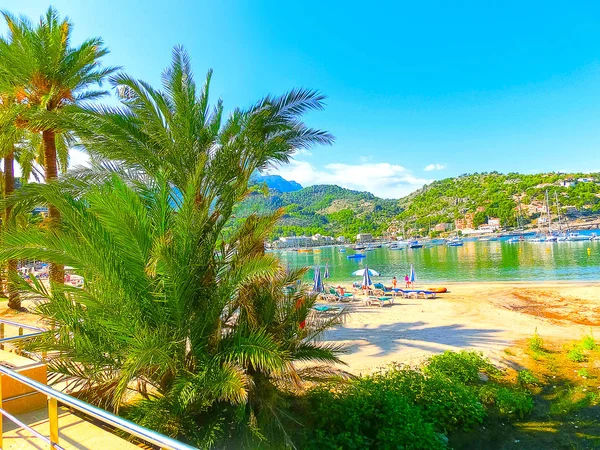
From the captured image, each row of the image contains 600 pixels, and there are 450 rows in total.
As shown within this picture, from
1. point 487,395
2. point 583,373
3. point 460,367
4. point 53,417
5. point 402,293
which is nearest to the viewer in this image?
point 53,417

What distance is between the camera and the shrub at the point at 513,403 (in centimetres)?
639

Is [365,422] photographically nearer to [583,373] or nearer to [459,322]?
[583,373]

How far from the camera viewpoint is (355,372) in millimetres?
8289

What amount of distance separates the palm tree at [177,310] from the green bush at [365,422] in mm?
696

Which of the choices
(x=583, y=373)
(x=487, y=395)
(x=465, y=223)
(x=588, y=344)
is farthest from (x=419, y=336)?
(x=465, y=223)

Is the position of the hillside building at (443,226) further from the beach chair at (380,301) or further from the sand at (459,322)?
the beach chair at (380,301)

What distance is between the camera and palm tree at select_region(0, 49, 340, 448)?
3895 millimetres

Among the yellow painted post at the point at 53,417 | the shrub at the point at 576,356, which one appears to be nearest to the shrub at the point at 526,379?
the shrub at the point at 576,356

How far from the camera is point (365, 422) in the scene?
5.32 metres

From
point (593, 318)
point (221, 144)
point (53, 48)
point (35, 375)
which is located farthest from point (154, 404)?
point (593, 318)

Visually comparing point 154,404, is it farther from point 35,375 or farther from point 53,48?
point 53,48

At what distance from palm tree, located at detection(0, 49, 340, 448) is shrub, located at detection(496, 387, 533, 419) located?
12.2 ft

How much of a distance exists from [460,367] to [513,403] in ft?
4.56

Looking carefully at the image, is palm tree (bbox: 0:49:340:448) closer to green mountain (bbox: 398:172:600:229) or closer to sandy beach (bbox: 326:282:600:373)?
sandy beach (bbox: 326:282:600:373)
